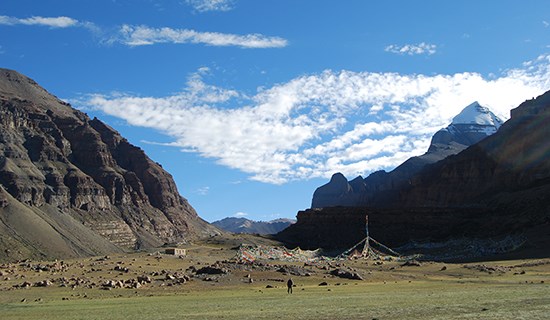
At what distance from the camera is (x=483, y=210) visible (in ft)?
467

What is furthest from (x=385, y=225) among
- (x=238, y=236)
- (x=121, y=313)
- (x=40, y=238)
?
(x=121, y=313)

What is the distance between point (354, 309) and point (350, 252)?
92884mm

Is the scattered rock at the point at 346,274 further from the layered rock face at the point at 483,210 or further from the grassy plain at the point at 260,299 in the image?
the layered rock face at the point at 483,210

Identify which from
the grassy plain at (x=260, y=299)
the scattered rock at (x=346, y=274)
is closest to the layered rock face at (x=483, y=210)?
the scattered rock at (x=346, y=274)

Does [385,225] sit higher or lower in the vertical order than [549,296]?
higher

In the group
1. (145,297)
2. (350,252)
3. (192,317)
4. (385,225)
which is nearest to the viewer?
(192,317)

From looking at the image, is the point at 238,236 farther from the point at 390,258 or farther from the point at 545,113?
the point at 545,113

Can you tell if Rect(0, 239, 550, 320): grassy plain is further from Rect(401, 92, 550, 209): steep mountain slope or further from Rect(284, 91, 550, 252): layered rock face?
Rect(401, 92, 550, 209): steep mountain slope

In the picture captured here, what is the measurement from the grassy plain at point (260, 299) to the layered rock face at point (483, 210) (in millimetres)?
50524

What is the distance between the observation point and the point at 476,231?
127062 millimetres

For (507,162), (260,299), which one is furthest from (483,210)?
(260,299)

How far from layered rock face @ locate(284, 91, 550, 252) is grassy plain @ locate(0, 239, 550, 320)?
50.5 metres

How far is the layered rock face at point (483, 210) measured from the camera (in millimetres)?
123244

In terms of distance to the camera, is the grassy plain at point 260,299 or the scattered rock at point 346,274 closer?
the grassy plain at point 260,299
